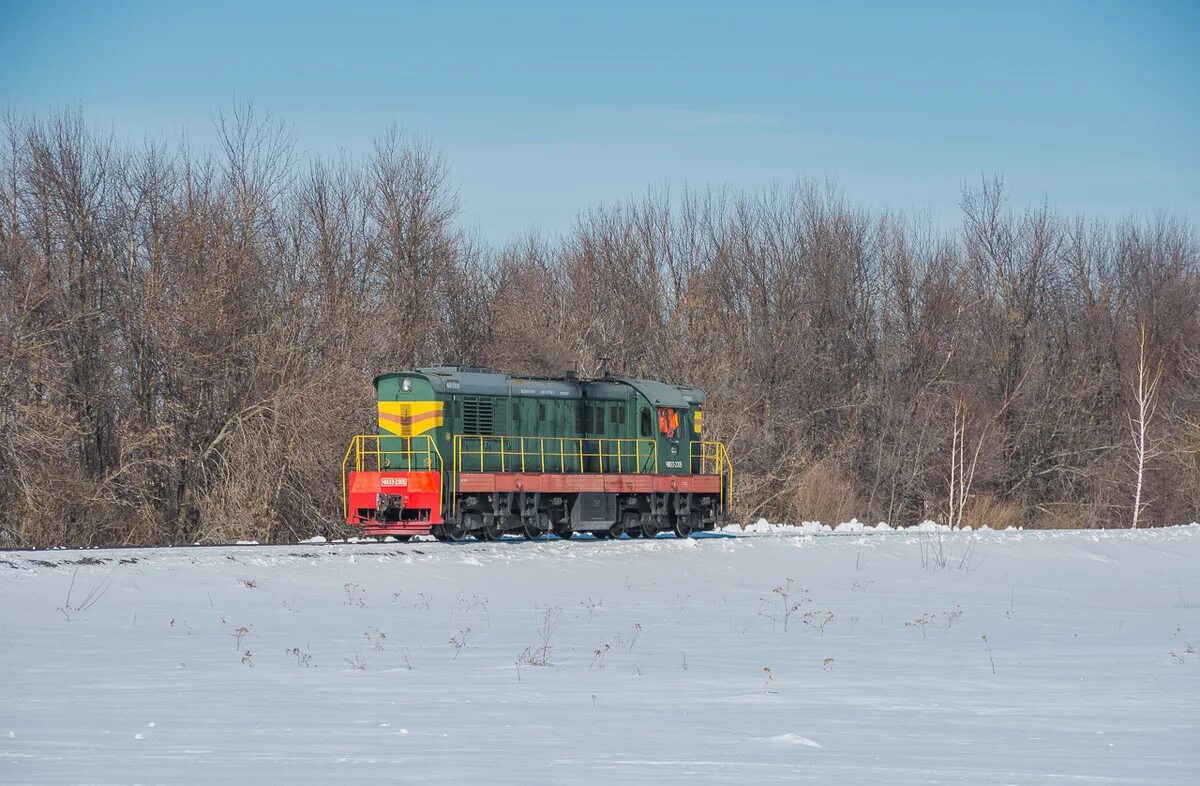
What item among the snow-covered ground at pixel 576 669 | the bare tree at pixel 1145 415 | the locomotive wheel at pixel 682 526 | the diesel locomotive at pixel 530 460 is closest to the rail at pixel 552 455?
the diesel locomotive at pixel 530 460

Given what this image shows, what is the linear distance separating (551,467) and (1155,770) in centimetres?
1864

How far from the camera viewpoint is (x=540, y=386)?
2659cm

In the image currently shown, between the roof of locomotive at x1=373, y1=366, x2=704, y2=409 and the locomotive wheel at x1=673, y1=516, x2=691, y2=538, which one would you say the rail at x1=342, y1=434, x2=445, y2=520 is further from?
the locomotive wheel at x1=673, y1=516, x2=691, y2=538

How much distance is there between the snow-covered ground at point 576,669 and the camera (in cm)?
816

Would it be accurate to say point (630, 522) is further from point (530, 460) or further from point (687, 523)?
point (530, 460)

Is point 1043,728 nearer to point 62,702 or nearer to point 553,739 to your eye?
point 553,739

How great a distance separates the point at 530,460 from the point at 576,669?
13.8m

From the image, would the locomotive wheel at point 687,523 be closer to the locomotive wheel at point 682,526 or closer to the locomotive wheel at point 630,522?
the locomotive wheel at point 682,526

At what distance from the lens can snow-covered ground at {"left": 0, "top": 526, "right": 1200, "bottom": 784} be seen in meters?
8.16

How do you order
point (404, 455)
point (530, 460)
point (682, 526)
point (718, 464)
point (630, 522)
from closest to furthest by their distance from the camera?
point (404, 455)
point (530, 460)
point (630, 522)
point (682, 526)
point (718, 464)

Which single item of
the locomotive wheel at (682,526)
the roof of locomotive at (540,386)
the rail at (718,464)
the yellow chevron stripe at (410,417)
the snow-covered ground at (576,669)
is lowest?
the snow-covered ground at (576,669)

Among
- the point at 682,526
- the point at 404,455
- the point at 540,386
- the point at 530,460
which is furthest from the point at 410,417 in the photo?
the point at 682,526

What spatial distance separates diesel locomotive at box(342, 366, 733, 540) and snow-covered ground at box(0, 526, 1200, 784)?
1.67 m

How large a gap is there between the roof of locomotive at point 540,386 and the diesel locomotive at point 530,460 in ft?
0.08
